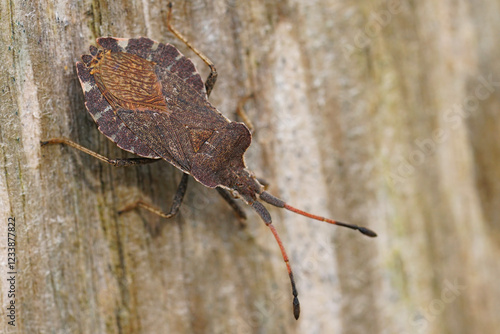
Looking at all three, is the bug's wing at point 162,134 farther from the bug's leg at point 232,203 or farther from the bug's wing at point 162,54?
the bug's leg at point 232,203

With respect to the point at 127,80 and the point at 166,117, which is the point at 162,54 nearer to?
the point at 127,80

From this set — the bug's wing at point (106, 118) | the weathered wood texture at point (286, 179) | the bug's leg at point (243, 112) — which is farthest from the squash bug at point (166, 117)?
the bug's leg at point (243, 112)

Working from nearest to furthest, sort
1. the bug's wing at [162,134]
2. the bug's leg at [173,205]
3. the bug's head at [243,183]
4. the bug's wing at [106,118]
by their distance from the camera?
the bug's wing at [106,118], the bug's wing at [162,134], the bug's leg at [173,205], the bug's head at [243,183]

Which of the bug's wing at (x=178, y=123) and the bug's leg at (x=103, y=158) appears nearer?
the bug's leg at (x=103, y=158)

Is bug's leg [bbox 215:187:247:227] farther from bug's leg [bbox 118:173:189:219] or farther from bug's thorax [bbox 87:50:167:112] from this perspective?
bug's thorax [bbox 87:50:167:112]

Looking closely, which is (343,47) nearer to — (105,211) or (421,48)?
(421,48)

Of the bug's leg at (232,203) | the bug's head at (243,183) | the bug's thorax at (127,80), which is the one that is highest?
the bug's thorax at (127,80)

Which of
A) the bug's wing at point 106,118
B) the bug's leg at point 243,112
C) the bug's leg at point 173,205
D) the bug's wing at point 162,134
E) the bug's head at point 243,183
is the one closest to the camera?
the bug's wing at point 106,118

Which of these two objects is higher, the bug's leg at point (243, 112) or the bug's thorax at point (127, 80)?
the bug's thorax at point (127, 80)

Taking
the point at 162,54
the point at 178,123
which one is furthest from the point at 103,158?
the point at 162,54
